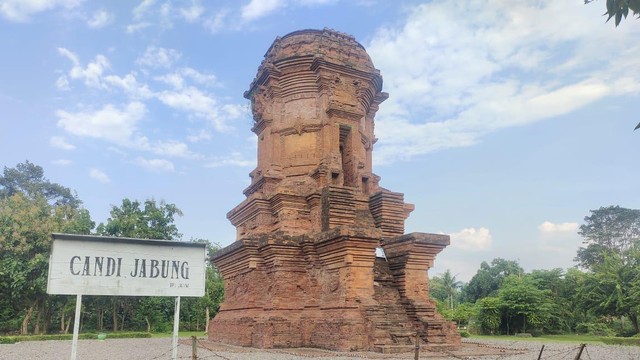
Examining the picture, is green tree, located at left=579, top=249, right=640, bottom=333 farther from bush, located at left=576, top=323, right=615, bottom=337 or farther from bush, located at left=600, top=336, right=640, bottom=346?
bush, located at left=600, top=336, right=640, bottom=346

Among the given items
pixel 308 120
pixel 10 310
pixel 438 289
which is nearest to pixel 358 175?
pixel 308 120

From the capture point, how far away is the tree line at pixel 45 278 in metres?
26.7

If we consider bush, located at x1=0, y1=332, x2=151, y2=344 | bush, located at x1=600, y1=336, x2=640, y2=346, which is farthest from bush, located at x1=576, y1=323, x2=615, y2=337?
bush, located at x1=0, y1=332, x2=151, y2=344

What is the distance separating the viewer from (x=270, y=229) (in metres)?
15.8

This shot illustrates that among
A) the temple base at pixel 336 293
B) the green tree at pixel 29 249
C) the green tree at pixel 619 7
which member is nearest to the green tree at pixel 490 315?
the temple base at pixel 336 293

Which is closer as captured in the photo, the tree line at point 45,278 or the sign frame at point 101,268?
the sign frame at point 101,268

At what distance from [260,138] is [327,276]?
21.2 feet

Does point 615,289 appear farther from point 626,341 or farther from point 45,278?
point 45,278

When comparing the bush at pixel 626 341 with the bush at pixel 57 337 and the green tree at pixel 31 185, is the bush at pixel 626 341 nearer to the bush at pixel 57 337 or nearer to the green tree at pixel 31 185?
the bush at pixel 57 337

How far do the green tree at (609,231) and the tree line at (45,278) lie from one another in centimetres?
3790

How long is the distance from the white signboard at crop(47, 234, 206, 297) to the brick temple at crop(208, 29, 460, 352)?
5888mm

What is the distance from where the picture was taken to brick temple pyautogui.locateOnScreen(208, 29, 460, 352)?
12.7 m

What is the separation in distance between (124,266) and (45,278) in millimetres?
23615

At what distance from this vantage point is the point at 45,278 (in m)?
26.6
